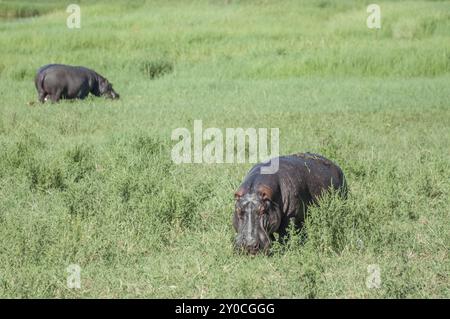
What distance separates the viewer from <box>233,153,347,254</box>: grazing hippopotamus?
17.1 feet

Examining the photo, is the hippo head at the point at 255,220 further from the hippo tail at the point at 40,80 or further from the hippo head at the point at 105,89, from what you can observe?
the hippo head at the point at 105,89

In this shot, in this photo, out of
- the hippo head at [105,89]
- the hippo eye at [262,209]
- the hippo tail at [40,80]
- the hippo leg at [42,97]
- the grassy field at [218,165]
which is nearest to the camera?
the grassy field at [218,165]

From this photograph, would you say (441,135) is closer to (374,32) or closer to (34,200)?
(34,200)

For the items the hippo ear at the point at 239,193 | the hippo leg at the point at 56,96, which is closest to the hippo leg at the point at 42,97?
the hippo leg at the point at 56,96

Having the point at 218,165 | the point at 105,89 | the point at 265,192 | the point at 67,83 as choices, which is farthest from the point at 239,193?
the point at 105,89

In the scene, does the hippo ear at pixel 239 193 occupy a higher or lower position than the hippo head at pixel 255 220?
higher

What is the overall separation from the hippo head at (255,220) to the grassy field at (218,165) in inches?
4.3

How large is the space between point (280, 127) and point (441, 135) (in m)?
2.11

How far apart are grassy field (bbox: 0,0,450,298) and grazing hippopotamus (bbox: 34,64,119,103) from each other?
0.39 metres

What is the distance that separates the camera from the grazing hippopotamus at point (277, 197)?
5.21m

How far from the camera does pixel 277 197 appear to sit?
537 centimetres

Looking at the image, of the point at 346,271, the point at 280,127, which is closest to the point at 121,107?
the point at 280,127

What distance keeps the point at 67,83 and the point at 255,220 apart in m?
8.70

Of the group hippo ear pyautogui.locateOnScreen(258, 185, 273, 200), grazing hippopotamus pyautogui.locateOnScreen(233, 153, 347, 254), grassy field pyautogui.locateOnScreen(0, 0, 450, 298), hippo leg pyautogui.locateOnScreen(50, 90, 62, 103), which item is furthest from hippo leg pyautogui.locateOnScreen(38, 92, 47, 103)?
hippo ear pyautogui.locateOnScreen(258, 185, 273, 200)
